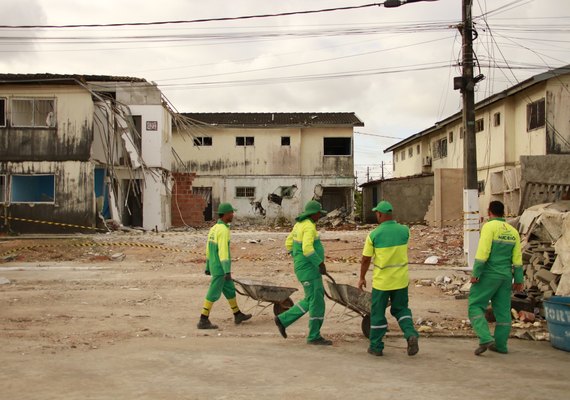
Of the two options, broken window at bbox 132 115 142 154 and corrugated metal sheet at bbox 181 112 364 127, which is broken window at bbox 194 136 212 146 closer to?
corrugated metal sheet at bbox 181 112 364 127

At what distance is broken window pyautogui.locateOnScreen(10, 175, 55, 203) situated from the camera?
82.1ft

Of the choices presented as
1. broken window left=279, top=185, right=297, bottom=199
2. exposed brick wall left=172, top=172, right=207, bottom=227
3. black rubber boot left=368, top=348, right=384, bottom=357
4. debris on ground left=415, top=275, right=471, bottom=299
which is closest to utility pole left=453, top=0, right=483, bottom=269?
debris on ground left=415, top=275, right=471, bottom=299

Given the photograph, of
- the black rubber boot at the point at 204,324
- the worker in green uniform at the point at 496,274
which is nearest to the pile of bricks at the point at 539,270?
the worker in green uniform at the point at 496,274

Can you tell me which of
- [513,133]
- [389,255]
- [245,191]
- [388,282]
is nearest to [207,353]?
[388,282]

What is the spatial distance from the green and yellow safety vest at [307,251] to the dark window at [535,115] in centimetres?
1799

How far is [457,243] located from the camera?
19.6 m

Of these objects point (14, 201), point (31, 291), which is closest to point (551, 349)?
point (31, 291)

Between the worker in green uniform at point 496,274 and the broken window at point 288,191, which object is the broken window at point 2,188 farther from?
the worker in green uniform at point 496,274

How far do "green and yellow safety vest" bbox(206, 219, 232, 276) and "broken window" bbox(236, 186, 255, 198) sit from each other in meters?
28.4

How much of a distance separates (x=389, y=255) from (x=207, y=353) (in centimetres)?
236

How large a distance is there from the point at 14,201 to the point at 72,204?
240 cm

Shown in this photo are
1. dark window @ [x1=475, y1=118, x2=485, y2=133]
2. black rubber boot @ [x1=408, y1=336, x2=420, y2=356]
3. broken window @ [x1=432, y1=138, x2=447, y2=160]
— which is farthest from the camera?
broken window @ [x1=432, y1=138, x2=447, y2=160]

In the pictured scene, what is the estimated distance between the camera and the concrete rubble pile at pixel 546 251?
920 cm

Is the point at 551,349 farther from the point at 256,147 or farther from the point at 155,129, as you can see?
the point at 256,147
